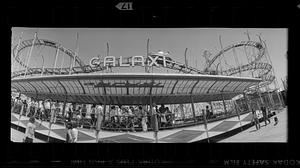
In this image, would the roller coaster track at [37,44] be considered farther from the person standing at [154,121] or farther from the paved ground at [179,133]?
the person standing at [154,121]

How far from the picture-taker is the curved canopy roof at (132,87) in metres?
3.25

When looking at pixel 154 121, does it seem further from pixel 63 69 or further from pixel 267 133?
pixel 267 133

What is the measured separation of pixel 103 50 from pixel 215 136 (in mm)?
1873

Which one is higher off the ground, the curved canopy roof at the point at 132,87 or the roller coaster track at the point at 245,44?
the roller coaster track at the point at 245,44

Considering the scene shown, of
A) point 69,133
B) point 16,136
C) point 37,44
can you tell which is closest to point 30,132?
point 16,136

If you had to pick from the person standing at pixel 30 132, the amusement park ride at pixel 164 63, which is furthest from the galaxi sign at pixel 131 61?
the person standing at pixel 30 132

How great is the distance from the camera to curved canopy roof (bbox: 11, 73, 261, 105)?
325 cm

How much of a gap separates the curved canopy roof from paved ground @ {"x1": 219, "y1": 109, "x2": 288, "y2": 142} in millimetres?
523
